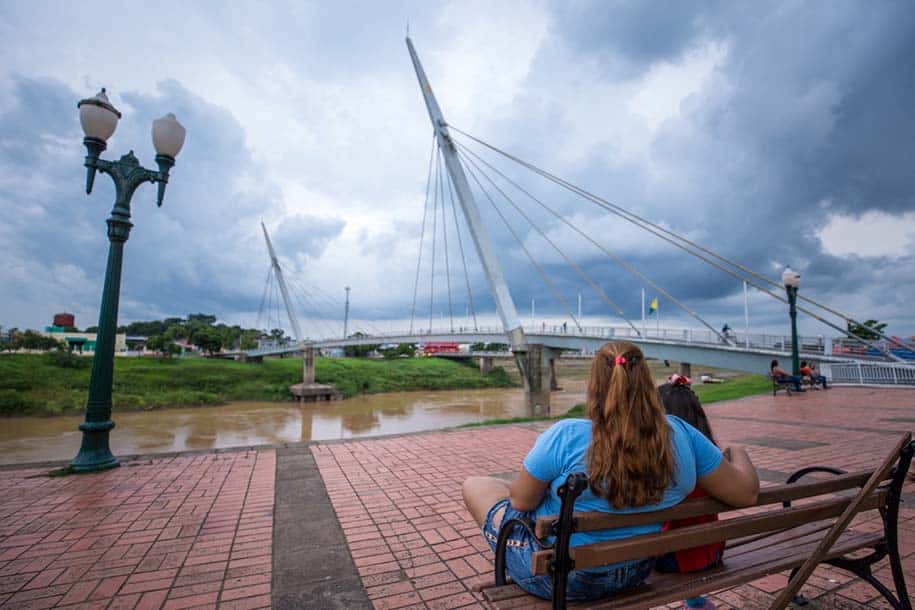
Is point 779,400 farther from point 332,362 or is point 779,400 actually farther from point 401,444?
point 332,362

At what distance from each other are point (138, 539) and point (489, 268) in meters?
15.1

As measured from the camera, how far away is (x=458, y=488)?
372 cm

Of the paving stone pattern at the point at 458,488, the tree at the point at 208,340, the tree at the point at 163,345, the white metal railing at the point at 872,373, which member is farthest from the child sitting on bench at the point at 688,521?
the tree at the point at 208,340

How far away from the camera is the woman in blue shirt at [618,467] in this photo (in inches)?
50.9

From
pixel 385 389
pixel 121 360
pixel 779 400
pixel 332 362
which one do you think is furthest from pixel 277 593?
pixel 332 362

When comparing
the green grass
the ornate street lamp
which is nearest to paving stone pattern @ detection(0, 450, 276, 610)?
the green grass

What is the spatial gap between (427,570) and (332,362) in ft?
153

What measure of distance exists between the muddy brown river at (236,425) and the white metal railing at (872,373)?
37.0 ft

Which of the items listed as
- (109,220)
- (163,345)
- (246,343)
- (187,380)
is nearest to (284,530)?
(109,220)

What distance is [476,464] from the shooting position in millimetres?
4480

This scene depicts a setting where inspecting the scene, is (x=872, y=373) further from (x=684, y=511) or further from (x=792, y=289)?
(x=684, y=511)

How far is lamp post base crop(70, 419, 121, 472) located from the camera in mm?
4348

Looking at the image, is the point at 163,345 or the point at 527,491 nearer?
the point at 527,491

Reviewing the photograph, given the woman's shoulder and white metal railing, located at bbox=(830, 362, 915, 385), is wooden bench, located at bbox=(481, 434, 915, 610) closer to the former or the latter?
the woman's shoulder
